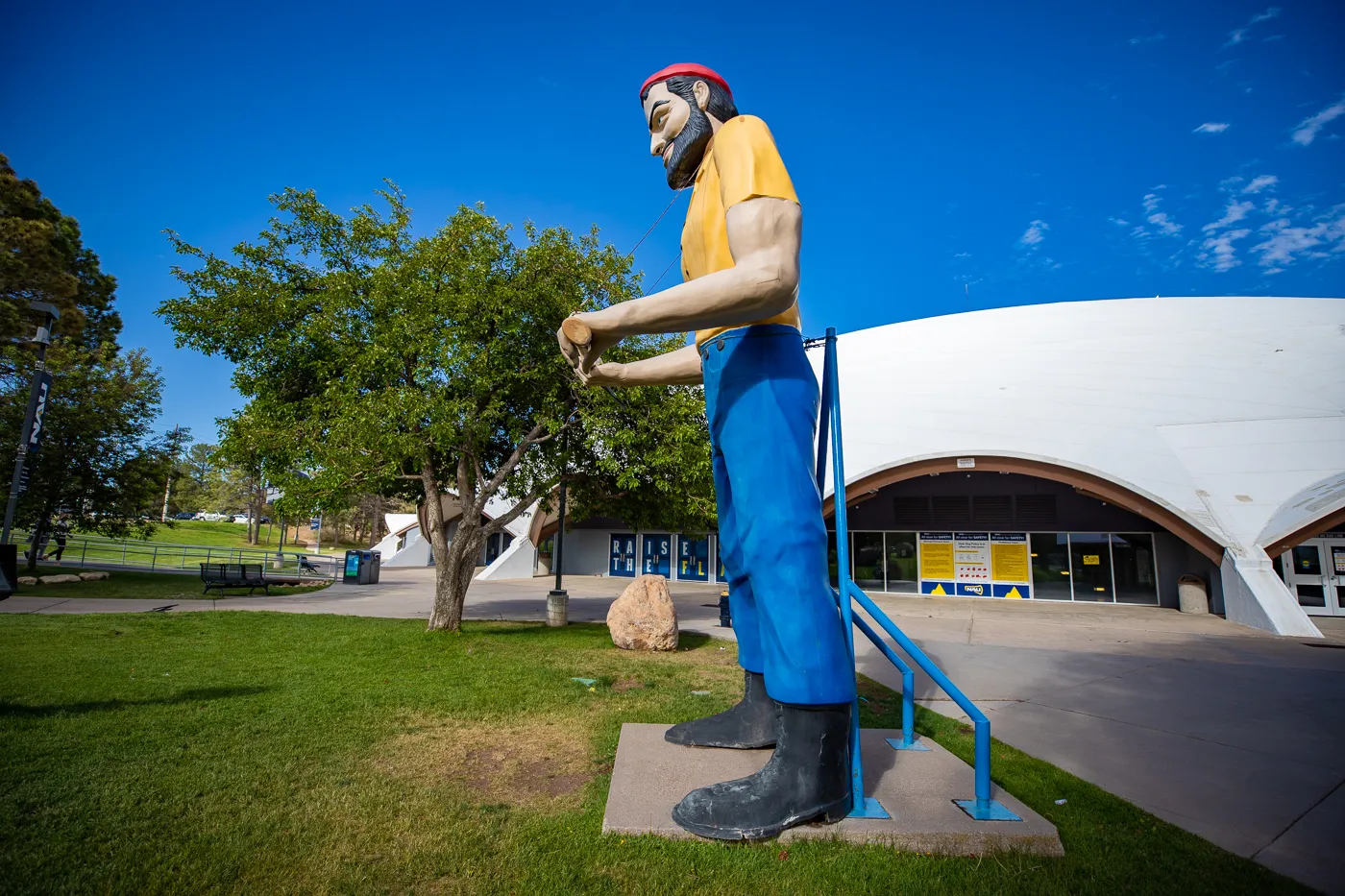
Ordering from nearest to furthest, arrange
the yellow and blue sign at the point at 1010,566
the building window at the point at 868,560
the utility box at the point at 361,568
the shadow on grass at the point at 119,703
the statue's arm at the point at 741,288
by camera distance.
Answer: the statue's arm at the point at 741,288 < the shadow on grass at the point at 119,703 < the yellow and blue sign at the point at 1010,566 < the building window at the point at 868,560 < the utility box at the point at 361,568

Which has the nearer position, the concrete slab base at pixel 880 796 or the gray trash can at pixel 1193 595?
the concrete slab base at pixel 880 796

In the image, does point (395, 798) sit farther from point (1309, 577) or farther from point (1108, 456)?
point (1309, 577)

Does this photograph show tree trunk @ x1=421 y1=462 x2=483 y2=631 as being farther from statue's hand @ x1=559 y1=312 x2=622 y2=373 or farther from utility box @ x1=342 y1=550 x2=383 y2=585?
utility box @ x1=342 y1=550 x2=383 y2=585

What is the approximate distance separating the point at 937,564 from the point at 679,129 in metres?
18.6

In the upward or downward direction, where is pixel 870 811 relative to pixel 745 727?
downward

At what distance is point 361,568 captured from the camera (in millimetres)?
21500

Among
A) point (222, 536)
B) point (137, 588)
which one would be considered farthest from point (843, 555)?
point (222, 536)

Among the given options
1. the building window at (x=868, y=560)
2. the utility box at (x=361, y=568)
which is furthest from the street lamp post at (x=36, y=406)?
the building window at (x=868, y=560)

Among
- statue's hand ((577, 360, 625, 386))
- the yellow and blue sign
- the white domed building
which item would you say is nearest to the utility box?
the white domed building

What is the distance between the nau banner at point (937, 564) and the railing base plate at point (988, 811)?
1770 cm

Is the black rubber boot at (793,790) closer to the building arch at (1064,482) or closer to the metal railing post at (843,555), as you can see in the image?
the metal railing post at (843,555)

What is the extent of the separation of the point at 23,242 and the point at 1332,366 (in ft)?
111

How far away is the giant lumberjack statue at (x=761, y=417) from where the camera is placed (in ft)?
7.87

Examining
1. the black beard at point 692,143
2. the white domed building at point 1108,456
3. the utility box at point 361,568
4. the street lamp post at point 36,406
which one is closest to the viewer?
the black beard at point 692,143
